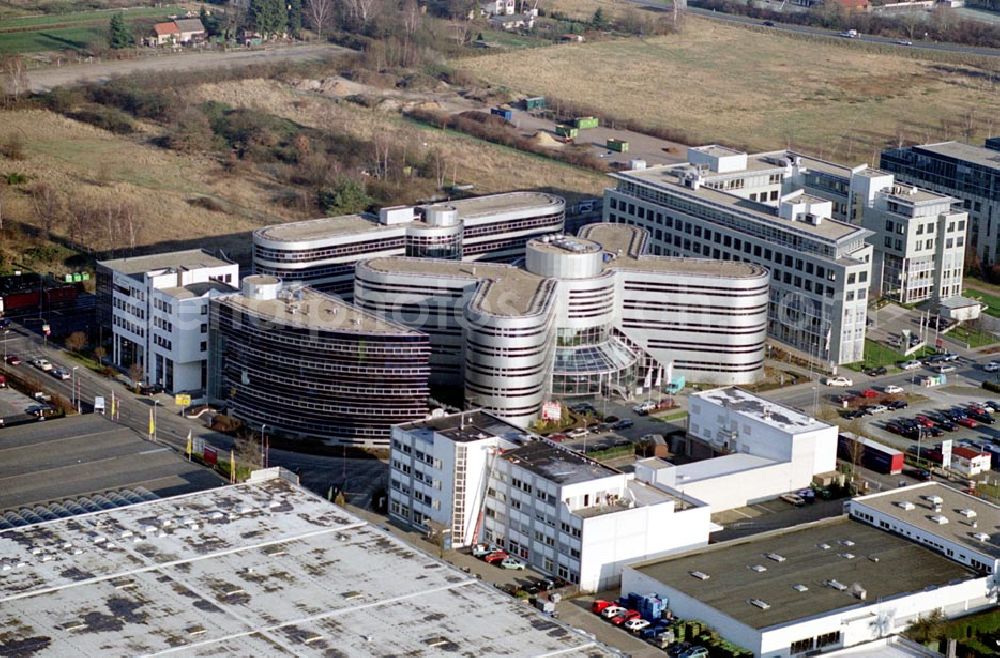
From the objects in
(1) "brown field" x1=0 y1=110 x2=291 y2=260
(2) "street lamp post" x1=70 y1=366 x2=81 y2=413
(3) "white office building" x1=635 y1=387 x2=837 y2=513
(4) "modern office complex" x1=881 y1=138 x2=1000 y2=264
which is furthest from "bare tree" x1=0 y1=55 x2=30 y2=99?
(3) "white office building" x1=635 y1=387 x2=837 y2=513

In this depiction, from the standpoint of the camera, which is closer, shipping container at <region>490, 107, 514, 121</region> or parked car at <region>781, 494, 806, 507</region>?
parked car at <region>781, 494, 806, 507</region>

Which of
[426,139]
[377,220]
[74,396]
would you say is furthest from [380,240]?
[426,139]

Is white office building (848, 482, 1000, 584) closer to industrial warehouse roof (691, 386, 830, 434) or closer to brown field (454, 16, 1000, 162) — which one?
industrial warehouse roof (691, 386, 830, 434)

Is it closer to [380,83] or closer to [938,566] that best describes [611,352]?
[938,566]

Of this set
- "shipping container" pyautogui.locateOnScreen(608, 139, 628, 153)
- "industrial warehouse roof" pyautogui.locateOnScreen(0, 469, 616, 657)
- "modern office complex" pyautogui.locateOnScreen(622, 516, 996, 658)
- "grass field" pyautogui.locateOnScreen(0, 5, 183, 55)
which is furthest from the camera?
"grass field" pyautogui.locateOnScreen(0, 5, 183, 55)

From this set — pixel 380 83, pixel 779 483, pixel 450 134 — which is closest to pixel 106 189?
pixel 450 134

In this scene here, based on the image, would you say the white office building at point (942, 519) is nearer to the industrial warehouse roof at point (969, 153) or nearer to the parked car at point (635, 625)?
the parked car at point (635, 625)

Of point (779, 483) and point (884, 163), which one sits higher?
point (884, 163)
